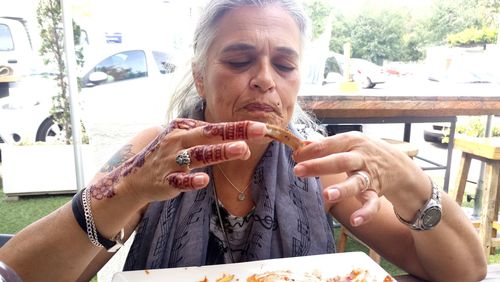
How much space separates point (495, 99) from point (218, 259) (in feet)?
9.44

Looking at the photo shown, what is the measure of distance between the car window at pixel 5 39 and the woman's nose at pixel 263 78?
549cm

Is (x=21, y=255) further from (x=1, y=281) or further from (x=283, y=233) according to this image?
(x=283, y=233)

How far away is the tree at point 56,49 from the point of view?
4427 millimetres

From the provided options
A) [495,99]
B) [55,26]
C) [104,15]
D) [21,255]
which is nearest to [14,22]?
[55,26]

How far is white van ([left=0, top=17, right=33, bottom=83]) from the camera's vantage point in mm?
5348

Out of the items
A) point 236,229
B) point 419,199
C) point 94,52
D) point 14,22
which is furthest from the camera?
point 14,22

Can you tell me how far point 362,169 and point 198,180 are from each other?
1.31 feet

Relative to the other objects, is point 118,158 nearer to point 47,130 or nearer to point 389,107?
point 389,107

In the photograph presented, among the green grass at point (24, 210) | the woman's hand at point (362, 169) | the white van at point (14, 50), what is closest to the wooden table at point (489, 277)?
the woman's hand at point (362, 169)

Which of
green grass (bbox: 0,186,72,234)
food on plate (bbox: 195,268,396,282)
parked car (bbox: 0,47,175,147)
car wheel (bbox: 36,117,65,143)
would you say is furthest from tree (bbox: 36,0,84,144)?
food on plate (bbox: 195,268,396,282)

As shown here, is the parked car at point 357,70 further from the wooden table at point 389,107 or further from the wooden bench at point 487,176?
the wooden bench at point 487,176

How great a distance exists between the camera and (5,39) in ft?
18.1

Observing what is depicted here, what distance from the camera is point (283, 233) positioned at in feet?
4.42

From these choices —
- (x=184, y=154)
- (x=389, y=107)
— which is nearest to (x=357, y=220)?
(x=184, y=154)
